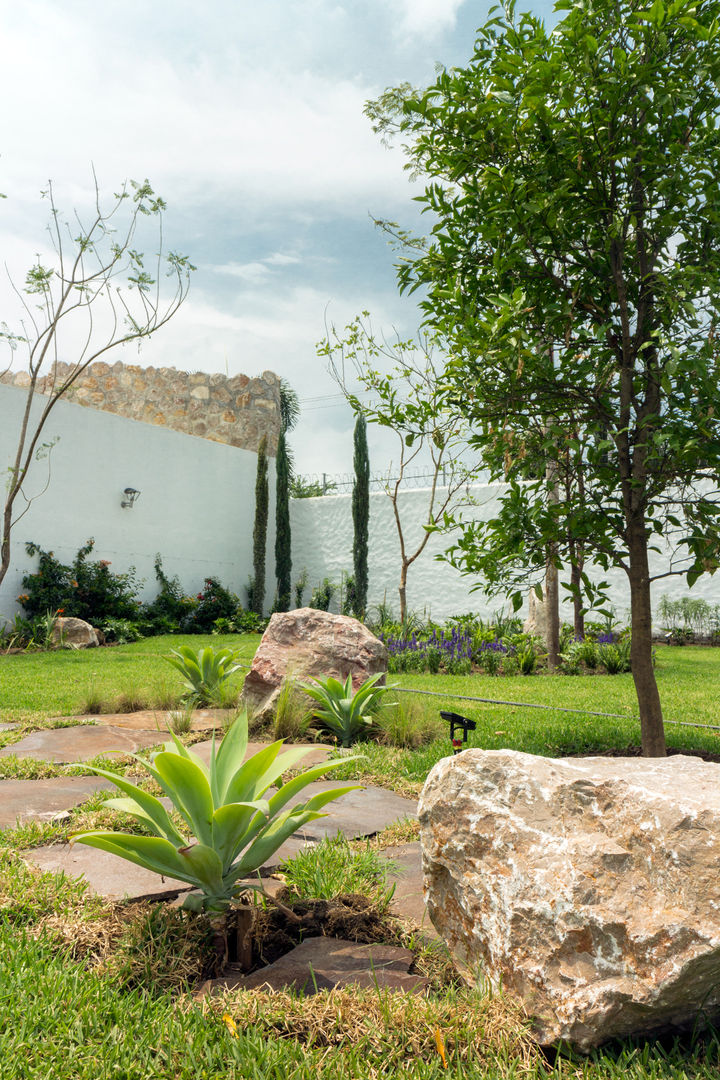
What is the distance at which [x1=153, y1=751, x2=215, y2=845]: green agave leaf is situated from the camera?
2.03 metres

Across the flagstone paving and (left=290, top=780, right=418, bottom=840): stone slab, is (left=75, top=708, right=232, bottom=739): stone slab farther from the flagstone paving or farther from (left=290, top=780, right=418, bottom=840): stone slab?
(left=290, top=780, right=418, bottom=840): stone slab

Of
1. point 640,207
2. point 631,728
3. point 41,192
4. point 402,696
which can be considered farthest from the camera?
point 41,192

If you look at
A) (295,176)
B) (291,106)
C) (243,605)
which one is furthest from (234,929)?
(243,605)

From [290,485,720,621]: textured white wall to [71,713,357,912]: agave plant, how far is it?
481 inches

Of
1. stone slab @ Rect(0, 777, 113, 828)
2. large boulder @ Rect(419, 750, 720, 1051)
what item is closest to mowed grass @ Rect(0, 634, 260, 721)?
stone slab @ Rect(0, 777, 113, 828)

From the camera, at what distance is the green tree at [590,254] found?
336 cm

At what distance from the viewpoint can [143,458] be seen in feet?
49.6

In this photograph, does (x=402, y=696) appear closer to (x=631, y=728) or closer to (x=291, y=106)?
(x=631, y=728)

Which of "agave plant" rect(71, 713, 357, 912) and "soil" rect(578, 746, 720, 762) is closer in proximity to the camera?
"agave plant" rect(71, 713, 357, 912)

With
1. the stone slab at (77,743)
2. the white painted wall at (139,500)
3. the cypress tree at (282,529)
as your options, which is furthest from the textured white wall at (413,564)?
the stone slab at (77,743)

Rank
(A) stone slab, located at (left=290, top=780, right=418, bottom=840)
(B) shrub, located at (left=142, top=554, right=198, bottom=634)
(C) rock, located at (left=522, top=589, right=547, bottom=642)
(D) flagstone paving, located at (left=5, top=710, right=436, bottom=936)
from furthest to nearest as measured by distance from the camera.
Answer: (B) shrub, located at (left=142, top=554, right=198, bottom=634) → (C) rock, located at (left=522, top=589, right=547, bottom=642) → (A) stone slab, located at (left=290, top=780, right=418, bottom=840) → (D) flagstone paving, located at (left=5, top=710, right=436, bottom=936)

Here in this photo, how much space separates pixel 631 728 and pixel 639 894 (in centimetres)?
386

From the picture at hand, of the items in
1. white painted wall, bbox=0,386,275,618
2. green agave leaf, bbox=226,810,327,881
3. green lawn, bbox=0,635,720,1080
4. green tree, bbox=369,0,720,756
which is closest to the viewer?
green lawn, bbox=0,635,720,1080

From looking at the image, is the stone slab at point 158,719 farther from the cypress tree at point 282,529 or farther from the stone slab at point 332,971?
the cypress tree at point 282,529
